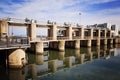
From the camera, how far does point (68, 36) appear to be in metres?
56.4

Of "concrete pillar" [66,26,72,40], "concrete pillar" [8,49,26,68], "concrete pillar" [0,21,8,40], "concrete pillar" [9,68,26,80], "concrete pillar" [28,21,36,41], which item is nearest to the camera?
"concrete pillar" [9,68,26,80]

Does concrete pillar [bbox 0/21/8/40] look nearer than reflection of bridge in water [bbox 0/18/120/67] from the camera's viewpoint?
No

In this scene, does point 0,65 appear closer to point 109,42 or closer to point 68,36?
point 68,36

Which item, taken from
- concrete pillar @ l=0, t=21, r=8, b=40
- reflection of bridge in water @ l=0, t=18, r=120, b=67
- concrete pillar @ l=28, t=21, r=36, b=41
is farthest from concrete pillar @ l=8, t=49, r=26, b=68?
concrete pillar @ l=28, t=21, r=36, b=41

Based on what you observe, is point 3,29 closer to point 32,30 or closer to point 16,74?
point 32,30

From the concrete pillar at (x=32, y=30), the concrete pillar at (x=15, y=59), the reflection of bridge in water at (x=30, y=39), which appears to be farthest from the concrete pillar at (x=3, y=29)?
the concrete pillar at (x=15, y=59)

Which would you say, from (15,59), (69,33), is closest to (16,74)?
(15,59)

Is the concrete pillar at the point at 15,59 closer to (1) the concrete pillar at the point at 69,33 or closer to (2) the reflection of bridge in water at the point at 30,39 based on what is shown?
(2) the reflection of bridge in water at the point at 30,39

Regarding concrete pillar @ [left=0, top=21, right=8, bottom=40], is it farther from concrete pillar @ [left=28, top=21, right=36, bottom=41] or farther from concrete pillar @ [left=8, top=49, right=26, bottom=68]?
concrete pillar @ [left=8, top=49, right=26, bottom=68]

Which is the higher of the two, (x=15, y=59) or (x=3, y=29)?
(x=3, y=29)

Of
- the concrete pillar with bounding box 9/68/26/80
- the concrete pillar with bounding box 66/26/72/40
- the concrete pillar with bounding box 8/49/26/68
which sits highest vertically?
the concrete pillar with bounding box 66/26/72/40

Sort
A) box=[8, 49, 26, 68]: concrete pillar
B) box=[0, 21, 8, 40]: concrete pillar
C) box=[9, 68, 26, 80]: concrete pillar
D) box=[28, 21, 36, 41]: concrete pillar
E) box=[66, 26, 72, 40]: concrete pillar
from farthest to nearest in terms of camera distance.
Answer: box=[66, 26, 72, 40]: concrete pillar
box=[28, 21, 36, 41]: concrete pillar
box=[0, 21, 8, 40]: concrete pillar
box=[8, 49, 26, 68]: concrete pillar
box=[9, 68, 26, 80]: concrete pillar

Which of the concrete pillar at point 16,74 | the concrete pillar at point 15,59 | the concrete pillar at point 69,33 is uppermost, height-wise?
the concrete pillar at point 69,33

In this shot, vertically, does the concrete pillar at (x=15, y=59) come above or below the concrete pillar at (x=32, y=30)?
below
